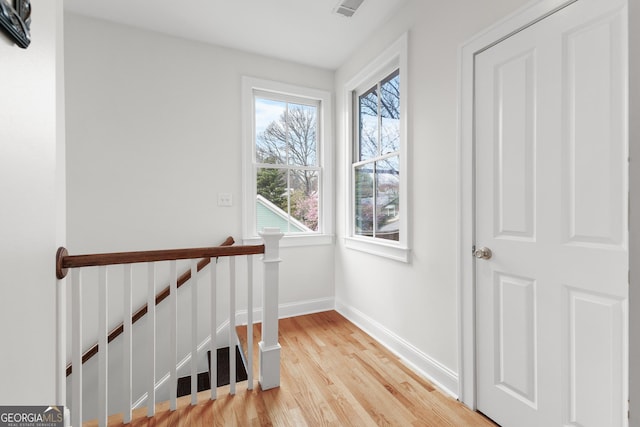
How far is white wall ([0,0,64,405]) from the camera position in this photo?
647 millimetres

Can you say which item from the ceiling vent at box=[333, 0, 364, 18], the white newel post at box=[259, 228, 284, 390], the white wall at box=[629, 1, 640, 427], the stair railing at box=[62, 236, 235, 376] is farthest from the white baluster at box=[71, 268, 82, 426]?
the ceiling vent at box=[333, 0, 364, 18]

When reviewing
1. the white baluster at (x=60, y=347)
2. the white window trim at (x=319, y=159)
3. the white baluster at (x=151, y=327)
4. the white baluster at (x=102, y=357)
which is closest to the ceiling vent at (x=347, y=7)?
the white window trim at (x=319, y=159)

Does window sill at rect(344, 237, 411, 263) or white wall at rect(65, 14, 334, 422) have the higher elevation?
white wall at rect(65, 14, 334, 422)

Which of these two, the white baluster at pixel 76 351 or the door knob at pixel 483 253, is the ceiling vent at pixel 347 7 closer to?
the door knob at pixel 483 253

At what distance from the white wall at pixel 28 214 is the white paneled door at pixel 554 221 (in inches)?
69.6

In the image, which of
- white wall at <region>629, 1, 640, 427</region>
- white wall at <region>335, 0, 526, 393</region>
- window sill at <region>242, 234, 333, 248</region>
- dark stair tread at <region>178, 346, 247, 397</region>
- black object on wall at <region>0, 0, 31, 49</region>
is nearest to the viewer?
white wall at <region>629, 1, 640, 427</region>

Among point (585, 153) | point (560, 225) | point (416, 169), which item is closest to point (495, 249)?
point (560, 225)

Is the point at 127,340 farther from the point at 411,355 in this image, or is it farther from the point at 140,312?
the point at 411,355

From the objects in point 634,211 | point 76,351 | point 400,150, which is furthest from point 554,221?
point 76,351

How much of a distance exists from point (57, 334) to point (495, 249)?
1.99m

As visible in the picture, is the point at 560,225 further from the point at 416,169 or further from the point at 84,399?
the point at 84,399

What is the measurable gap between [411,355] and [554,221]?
1266 millimetres

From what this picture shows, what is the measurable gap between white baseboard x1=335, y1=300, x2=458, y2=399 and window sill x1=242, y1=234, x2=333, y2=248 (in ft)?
2.39

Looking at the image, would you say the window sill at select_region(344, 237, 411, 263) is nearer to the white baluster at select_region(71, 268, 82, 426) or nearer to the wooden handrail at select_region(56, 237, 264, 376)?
the wooden handrail at select_region(56, 237, 264, 376)
